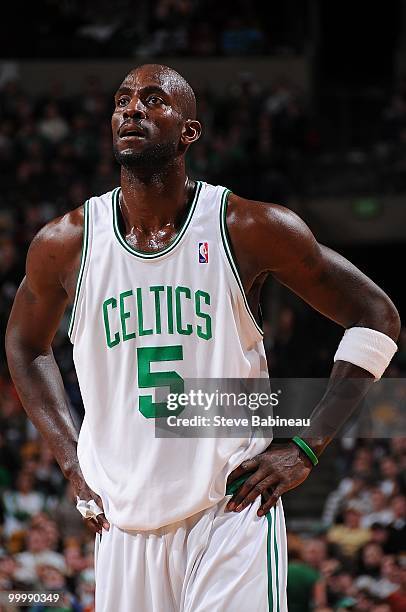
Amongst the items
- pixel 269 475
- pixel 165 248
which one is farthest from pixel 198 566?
pixel 165 248

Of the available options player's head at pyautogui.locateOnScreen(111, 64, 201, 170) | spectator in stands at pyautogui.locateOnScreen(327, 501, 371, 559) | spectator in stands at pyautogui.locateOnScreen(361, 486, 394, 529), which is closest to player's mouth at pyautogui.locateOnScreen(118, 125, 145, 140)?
player's head at pyautogui.locateOnScreen(111, 64, 201, 170)

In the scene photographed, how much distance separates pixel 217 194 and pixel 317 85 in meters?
13.0

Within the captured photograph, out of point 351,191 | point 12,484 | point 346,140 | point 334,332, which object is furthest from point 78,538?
point 346,140

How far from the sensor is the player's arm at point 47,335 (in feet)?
11.8

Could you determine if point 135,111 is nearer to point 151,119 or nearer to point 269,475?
point 151,119

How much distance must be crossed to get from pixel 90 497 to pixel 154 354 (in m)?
0.53

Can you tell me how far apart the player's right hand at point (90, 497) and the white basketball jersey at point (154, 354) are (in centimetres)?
5

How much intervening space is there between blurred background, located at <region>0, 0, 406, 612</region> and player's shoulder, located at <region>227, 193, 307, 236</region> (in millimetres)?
4419

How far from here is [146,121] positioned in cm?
346

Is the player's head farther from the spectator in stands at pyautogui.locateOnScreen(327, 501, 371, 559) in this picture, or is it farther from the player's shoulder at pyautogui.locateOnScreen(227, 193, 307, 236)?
the spectator in stands at pyautogui.locateOnScreen(327, 501, 371, 559)

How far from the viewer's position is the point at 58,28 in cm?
1586

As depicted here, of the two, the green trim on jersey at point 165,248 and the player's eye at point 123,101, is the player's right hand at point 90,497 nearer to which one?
the green trim on jersey at point 165,248

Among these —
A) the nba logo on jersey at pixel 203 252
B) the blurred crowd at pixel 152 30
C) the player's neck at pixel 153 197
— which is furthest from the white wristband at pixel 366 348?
the blurred crowd at pixel 152 30

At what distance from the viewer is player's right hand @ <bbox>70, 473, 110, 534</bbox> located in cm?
351
